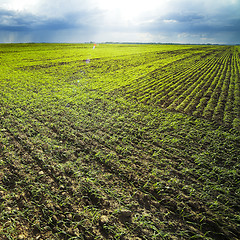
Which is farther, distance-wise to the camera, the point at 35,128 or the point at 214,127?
the point at 214,127

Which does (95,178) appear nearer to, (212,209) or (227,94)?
(212,209)

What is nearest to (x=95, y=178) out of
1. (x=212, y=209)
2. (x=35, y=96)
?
(x=212, y=209)

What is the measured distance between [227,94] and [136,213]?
508 inches

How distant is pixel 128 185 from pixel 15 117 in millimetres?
6686

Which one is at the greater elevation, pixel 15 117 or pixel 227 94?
pixel 227 94

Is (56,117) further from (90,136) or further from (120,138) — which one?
(120,138)

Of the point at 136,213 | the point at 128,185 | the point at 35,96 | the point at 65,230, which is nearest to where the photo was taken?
the point at 65,230

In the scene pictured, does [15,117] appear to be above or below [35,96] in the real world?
below

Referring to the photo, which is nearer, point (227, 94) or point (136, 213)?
point (136, 213)

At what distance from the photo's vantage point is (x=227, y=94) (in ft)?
41.5

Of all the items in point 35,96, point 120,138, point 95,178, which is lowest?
point 95,178

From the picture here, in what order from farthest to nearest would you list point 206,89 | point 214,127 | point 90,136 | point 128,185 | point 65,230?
point 206,89 < point 214,127 < point 90,136 < point 128,185 < point 65,230

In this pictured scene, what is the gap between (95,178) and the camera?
4.50 metres

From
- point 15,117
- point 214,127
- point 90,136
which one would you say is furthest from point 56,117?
point 214,127
